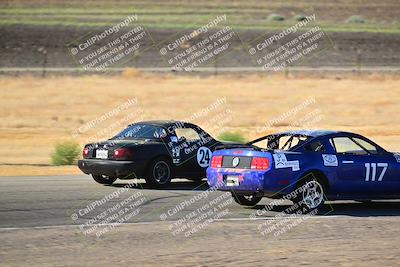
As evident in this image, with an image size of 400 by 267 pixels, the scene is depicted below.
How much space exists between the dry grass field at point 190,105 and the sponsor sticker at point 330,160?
12.8m

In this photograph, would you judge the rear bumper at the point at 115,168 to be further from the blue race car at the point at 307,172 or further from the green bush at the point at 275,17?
the green bush at the point at 275,17

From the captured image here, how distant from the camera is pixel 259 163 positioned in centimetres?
1339

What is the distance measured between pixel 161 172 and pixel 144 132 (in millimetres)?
920

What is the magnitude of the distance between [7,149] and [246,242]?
17720mm

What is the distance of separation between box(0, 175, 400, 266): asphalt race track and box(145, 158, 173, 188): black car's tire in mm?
465

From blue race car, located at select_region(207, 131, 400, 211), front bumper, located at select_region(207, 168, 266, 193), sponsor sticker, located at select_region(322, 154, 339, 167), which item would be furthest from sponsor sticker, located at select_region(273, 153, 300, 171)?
sponsor sticker, located at select_region(322, 154, 339, 167)

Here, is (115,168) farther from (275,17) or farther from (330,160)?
(275,17)

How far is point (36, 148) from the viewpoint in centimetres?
2795

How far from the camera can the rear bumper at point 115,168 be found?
16672 millimetres

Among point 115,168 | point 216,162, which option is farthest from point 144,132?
point 216,162

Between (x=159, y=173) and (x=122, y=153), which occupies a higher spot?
(x=122, y=153)

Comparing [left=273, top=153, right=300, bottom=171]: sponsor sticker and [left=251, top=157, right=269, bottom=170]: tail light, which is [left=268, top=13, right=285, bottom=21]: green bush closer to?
[left=273, top=153, right=300, bottom=171]: sponsor sticker

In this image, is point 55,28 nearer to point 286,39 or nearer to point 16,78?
point 286,39

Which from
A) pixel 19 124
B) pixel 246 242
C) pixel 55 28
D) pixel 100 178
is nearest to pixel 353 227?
pixel 246 242
